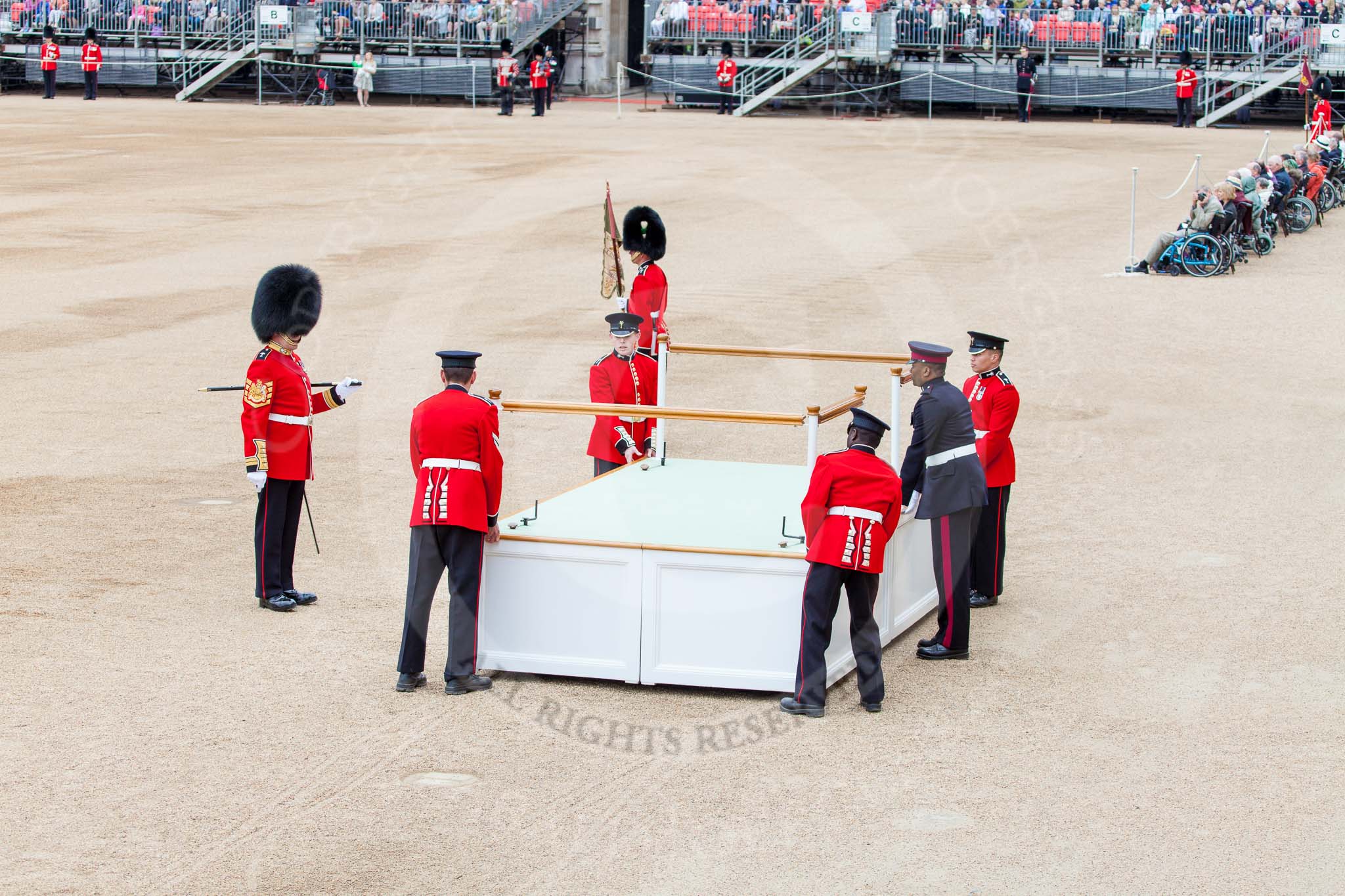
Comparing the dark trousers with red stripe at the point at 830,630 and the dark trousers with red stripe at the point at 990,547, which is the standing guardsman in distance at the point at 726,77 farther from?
the dark trousers with red stripe at the point at 830,630

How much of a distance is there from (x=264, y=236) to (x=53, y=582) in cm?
1384

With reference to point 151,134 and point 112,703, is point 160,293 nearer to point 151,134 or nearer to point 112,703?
point 112,703

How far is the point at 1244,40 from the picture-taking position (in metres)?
39.2

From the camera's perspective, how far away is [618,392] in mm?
9477

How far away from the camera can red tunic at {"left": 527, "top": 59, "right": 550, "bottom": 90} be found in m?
39.0

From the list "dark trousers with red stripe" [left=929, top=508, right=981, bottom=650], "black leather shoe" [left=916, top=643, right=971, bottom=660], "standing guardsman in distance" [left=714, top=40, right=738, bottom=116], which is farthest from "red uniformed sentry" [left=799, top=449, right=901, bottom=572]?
"standing guardsman in distance" [left=714, top=40, right=738, bottom=116]

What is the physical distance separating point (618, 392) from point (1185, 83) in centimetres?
3136

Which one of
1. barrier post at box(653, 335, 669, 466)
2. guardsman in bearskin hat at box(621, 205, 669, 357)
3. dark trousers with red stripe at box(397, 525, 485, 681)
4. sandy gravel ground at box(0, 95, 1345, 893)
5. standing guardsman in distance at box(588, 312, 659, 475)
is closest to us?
sandy gravel ground at box(0, 95, 1345, 893)

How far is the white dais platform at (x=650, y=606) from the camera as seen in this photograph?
7.24m

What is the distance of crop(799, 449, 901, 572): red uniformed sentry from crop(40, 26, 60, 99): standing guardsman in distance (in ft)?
136

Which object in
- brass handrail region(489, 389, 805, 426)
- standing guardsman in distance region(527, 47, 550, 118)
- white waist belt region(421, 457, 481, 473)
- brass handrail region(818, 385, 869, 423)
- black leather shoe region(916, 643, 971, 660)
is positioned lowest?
black leather shoe region(916, 643, 971, 660)

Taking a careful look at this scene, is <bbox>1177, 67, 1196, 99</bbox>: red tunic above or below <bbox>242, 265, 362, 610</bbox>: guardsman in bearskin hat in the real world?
above

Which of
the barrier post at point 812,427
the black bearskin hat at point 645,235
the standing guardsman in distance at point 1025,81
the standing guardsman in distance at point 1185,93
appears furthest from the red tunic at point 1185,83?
the barrier post at point 812,427

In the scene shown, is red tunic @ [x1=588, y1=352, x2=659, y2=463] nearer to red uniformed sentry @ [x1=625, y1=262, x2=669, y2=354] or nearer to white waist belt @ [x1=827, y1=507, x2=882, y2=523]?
red uniformed sentry @ [x1=625, y1=262, x2=669, y2=354]
